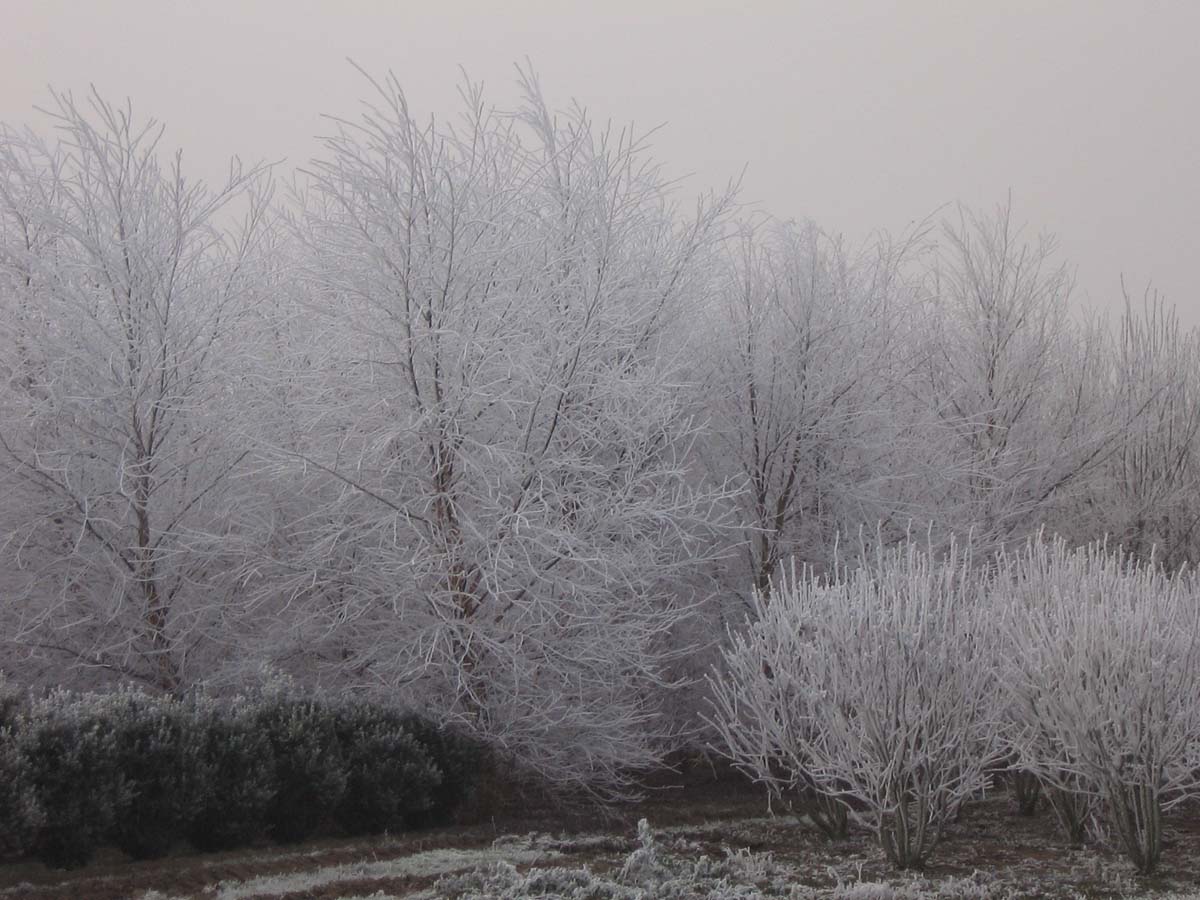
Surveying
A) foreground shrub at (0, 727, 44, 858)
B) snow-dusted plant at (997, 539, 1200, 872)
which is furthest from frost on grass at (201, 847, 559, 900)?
snow-dusted plant at (997, 539, 1200, 872)

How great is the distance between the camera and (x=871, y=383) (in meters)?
13.0

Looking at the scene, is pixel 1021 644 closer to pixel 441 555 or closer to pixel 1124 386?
pixel 441 555

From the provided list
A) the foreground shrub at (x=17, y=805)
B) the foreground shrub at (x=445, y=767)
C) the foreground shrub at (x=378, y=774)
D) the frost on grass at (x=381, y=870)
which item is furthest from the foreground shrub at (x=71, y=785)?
the foreground shrub at (x=445, y=767)

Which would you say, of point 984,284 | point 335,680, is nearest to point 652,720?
point 335,680

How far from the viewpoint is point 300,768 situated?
26.6 feet

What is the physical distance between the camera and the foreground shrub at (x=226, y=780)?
24.8 feet

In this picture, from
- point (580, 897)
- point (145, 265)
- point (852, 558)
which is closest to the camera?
point (580, 897)

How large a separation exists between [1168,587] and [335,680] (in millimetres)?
6879

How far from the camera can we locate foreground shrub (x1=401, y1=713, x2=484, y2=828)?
8953 millimetres

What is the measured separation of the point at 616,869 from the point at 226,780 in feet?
8.70

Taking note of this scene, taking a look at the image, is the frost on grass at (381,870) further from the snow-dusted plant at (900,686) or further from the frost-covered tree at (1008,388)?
the frost-covered tree at (1008,388)

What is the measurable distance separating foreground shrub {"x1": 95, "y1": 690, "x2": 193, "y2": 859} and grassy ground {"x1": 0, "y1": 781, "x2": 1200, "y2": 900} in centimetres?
18

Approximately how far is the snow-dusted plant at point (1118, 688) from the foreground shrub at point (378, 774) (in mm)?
4157

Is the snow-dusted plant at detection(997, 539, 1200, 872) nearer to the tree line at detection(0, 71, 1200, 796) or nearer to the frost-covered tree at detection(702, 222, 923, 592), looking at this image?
the tree line at detection(0, 71, 1200, 796)
